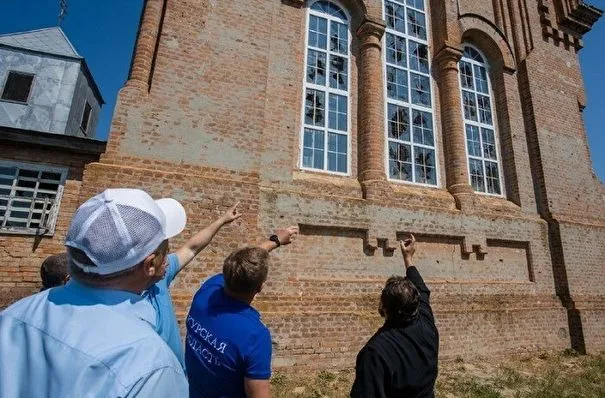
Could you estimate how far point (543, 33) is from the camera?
426 inches

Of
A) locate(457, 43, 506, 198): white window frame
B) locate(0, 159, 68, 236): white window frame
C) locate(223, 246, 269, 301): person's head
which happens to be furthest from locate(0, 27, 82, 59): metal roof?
locate(223, 246, 269, 301): person's head

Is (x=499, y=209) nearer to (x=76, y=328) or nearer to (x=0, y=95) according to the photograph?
(x=76, y=328)

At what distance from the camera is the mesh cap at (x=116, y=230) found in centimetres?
107

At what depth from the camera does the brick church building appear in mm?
6047

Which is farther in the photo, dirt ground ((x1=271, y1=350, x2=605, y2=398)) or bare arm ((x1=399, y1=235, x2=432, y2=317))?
dirt ground ((x1=271, y1=350, x2=605, y2=398))

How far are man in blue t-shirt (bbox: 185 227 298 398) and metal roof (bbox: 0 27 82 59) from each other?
20.1m

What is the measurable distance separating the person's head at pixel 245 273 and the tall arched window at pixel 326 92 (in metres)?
5.44

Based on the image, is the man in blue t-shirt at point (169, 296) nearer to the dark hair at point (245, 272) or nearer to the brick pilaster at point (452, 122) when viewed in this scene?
the dark hair at point (245, 272)

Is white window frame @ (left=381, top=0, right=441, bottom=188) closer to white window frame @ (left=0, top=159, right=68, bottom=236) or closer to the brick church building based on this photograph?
the brick church building

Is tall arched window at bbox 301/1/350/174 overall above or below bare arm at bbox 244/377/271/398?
above

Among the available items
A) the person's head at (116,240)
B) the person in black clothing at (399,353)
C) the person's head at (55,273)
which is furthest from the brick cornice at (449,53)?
the person's head at (116,240)

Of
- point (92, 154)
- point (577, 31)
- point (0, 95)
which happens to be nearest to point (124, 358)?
point (92, 154)

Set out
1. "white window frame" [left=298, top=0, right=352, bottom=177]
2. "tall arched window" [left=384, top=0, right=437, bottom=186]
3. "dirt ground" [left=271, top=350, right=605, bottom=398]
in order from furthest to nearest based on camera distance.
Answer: "tall arched window" [left=384, top=0, right=437, bottom=186], "white window frame" [left=298, top=0, right=352, bottom=177], "dirt ground" [left=271, top=350, right=605, bottom=398]

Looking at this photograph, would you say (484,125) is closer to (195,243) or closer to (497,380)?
(497,380)
